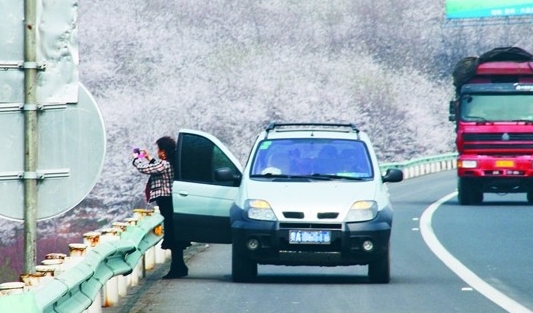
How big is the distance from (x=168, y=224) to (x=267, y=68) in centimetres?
9367

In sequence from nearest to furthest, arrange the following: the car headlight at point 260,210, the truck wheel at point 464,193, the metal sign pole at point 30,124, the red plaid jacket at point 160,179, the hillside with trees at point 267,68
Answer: the metal sign pole at point 30,124 < the car headlight at point 260,210 < the red plaid jacket at point 160,179 < the truck wheel at point 464,193 < the hillside with trees at point 267,68

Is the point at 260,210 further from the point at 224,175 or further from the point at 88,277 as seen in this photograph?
the point at 88,277

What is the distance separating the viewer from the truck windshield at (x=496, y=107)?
114ft

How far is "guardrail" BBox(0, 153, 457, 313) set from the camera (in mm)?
8340

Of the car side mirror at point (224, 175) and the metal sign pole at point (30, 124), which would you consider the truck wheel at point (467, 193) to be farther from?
the metal sign pole at point (30, 124)

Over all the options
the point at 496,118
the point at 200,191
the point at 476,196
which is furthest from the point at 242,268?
the point at 476,196

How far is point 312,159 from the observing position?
1775 cm

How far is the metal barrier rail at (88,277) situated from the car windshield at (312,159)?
4.61 ft

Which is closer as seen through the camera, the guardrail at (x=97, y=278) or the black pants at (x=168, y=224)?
the guardrail at (x=97, y=278)

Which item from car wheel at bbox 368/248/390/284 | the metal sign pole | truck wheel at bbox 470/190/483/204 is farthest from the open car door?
truck wheel at bbox 470/190/483/204

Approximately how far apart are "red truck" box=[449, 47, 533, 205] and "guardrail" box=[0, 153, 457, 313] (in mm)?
15722

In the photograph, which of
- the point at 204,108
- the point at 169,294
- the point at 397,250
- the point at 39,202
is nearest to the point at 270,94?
the point at 204,108

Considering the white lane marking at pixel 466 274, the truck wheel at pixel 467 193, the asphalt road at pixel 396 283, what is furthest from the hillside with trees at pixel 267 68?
the asphalt road at pixel 396 283

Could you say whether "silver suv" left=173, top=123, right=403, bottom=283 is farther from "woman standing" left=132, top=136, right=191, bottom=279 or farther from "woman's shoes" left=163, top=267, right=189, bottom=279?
"woman's shoes" left=163, top=267, right=189, bottom=279
